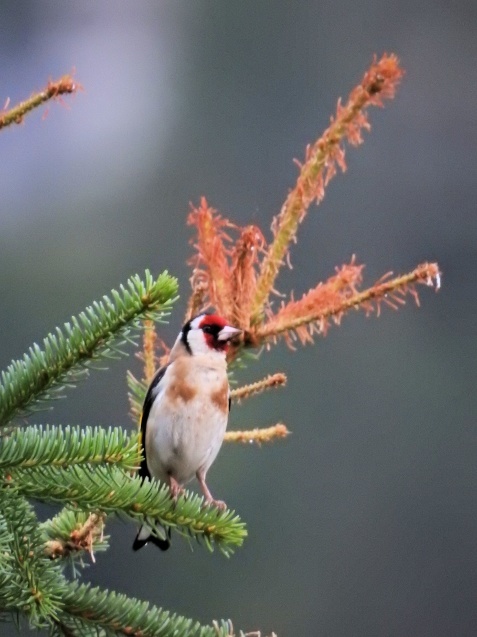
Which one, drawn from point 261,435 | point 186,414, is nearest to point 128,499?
point 261,435

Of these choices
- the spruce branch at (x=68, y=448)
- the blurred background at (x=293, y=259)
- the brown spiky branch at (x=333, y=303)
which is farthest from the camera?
the blurred background at (x=293, y=259)

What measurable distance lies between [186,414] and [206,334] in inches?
5.1

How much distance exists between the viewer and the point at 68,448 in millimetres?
743

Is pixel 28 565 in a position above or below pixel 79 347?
below

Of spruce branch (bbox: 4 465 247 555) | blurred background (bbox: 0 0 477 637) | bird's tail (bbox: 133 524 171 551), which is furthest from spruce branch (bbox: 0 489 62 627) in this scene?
blurred background (bbox: 0 0 477 637)

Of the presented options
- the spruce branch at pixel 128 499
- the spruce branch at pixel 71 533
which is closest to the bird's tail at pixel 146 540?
the spruce branch at pixel 71 533

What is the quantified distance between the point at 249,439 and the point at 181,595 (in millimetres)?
5037

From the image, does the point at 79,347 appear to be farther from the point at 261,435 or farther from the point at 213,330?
the point at 213,330

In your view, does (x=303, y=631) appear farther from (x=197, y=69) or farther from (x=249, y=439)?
(x=249, y=439)

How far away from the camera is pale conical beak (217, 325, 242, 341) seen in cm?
101

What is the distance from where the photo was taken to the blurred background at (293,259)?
19.9 ft

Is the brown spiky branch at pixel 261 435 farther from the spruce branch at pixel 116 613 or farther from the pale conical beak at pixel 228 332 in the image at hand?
the spruce branch at pixel 116 613

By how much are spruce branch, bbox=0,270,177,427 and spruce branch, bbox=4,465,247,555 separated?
47mm

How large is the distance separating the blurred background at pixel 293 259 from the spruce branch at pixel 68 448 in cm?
390
